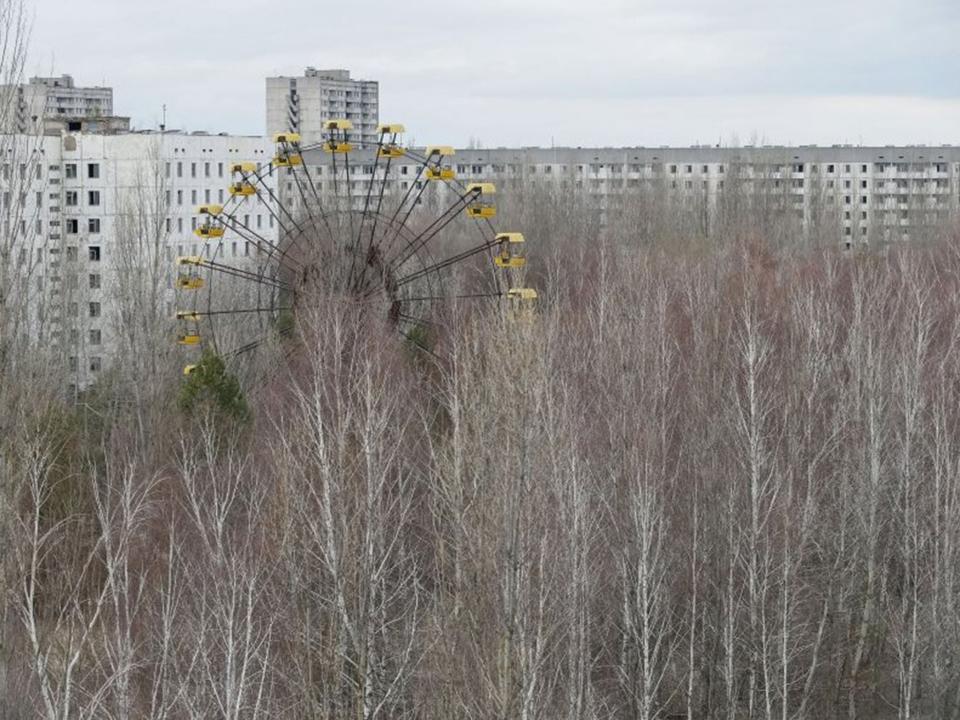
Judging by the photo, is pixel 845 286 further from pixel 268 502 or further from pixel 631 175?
pixel 631 175

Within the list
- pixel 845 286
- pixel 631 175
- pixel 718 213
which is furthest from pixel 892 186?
pixel 845 286

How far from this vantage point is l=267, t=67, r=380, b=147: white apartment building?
221ft

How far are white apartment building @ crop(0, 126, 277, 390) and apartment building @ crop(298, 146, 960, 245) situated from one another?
29.5 feet

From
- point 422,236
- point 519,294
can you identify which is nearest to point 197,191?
point 422,236

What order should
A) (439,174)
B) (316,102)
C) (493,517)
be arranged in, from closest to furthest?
1. (493,517)
2. (439,174)
3. (316,102)

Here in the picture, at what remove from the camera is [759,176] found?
182 ft

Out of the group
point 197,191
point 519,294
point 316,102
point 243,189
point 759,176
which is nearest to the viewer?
point 519,294

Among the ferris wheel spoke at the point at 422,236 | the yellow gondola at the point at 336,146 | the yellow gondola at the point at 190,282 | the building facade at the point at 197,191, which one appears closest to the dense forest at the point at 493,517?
the building facade at the point at 197,191

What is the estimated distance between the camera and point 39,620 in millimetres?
15375

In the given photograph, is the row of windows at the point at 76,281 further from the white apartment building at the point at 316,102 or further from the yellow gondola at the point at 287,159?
the white apartment building at the point at 316,102

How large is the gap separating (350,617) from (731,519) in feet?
20.8

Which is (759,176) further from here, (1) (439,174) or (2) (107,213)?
(1) (439,174)

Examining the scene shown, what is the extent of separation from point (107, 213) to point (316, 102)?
1121 inches

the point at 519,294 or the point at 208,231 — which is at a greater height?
the point at 208,231
